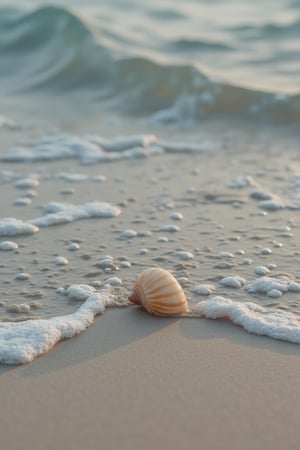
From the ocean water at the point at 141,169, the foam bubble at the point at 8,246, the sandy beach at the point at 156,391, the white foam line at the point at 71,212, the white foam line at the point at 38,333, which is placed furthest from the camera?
the white foam line at the point at 71,212

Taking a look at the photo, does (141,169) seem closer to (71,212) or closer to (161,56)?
(71,212)

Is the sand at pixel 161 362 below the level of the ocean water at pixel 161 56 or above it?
below

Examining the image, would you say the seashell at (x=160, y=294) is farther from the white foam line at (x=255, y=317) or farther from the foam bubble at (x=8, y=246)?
the foam bubble at (x=8, y=246)

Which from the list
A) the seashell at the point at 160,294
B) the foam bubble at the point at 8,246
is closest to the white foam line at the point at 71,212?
the foam bubble at the point at 8,246

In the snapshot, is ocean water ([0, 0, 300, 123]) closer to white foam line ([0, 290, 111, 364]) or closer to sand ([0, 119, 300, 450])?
sand ([0, 119, 300, 450])

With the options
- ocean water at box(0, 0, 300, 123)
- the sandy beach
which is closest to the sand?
the sandy beach

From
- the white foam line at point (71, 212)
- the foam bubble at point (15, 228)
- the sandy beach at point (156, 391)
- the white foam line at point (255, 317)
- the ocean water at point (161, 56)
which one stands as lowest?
the sandy beach at point (156, 391)

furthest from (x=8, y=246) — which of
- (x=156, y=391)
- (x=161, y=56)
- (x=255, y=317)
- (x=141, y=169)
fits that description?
(x=161, y=56)

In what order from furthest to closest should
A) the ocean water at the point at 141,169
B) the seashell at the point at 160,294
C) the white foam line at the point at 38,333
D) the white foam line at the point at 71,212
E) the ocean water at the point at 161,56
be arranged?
the ocean water at the point at 161,56, the white foam line at the point at 71,212, the ocean water at the point at 141,169, the seashell at the point at 160,294, the white foam line at the point at 38,333
